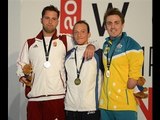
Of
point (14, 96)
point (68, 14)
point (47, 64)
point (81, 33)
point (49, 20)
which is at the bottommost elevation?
point (14, 96)

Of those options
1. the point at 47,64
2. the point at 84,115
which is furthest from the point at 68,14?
the point at 84,115

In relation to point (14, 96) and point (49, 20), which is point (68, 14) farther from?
point (14, 96)

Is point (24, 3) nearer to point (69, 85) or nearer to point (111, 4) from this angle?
point (111, 4)

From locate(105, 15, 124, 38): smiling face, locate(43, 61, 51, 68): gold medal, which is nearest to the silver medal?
locate(43, 61, 51, 68): gold medal

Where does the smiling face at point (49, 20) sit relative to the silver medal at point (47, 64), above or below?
above

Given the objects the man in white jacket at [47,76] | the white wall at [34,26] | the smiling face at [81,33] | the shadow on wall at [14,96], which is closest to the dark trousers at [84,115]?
the man in white jacket at [47,76]

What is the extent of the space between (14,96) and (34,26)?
83 cm

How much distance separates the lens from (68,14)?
2.91 m

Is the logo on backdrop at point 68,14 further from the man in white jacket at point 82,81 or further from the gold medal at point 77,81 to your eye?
the gold medal at point 77,81

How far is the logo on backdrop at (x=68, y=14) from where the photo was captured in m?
2.90

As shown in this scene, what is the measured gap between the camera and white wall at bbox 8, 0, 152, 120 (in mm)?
2779

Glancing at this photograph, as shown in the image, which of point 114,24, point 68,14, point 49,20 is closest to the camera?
point 114,24

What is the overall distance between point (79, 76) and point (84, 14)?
1.12 m
